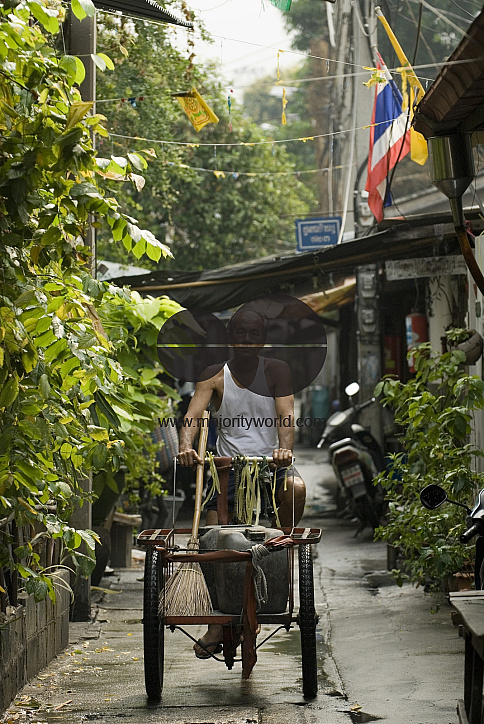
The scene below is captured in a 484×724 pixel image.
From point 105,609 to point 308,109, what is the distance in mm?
34911

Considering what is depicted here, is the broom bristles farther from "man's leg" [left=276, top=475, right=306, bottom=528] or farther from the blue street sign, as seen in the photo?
the blue street sign

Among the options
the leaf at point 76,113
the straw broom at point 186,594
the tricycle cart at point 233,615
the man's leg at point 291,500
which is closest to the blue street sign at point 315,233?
the man's leg at point 291,500

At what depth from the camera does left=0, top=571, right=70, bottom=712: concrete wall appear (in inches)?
198

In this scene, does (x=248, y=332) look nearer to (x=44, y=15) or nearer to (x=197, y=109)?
(x=44, y=15)

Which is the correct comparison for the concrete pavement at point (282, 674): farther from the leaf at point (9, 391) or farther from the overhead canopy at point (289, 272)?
the overhead canopy at point (289, 272)

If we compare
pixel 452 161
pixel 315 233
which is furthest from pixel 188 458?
pixel 315 233

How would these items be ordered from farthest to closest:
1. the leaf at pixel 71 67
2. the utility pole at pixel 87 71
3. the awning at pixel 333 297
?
1. the awning at pixel 333 297
2. the utility pole at pixel 87 71
3. the leaf at pixel 71 67

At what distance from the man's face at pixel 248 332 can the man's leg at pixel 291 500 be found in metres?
0.87

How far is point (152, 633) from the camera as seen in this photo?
5113 millimetres

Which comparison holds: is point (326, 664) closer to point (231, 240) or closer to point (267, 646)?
point (267, 646)

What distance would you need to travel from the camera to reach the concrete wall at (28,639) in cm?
503

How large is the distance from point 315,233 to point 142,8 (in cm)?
858

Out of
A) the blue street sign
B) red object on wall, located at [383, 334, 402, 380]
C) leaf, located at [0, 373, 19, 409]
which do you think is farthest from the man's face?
the blue street sign

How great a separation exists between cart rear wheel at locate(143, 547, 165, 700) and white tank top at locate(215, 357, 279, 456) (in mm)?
1262
